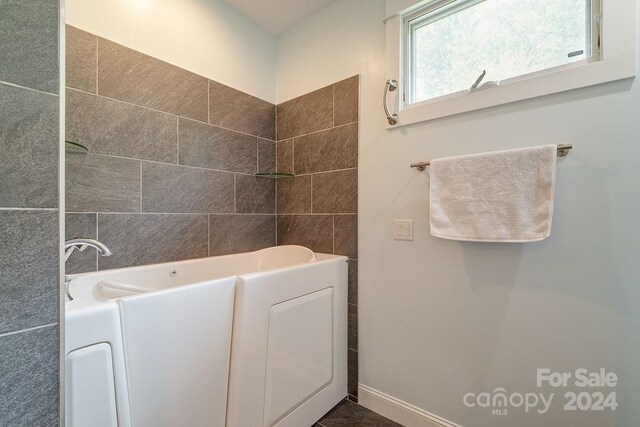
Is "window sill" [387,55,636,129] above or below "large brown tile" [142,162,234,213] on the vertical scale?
above

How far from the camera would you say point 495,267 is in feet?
4.16

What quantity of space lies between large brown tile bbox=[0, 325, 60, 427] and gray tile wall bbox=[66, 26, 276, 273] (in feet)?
3.00

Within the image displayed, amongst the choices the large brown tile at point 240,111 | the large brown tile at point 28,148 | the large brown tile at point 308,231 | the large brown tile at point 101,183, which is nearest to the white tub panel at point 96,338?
the large brown tile at point 28,148

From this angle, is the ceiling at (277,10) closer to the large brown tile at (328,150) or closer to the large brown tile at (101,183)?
the large brown tile at (328,150)

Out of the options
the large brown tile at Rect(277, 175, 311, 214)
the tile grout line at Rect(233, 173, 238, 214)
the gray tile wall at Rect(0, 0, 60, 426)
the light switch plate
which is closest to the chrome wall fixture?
the light switch plate

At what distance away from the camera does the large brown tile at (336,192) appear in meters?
1.78

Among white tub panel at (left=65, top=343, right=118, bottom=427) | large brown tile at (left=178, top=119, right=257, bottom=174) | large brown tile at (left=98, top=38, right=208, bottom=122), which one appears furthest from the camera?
large brown tile at (left=178, top=119, right=257, bottom=174)

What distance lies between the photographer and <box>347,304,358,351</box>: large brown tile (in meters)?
1.75

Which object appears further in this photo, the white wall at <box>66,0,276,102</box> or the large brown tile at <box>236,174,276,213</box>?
the large brown tile at <box>236,174,276,213</box>

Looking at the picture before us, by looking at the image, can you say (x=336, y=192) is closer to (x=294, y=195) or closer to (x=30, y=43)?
(x=294, y=195)

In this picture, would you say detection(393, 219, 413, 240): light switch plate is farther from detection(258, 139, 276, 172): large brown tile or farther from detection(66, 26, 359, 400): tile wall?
detection(258, 139, 276, 172): large brown tile

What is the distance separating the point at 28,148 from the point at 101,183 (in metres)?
0.97

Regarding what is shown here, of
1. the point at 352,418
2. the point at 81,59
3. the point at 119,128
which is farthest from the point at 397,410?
the point at 81,59

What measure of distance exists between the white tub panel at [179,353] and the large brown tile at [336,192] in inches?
35.8
